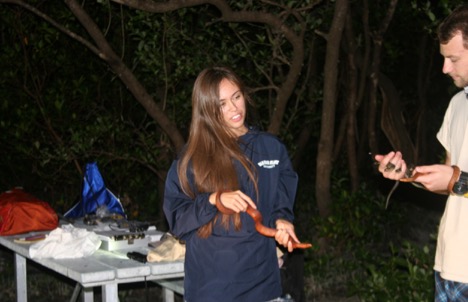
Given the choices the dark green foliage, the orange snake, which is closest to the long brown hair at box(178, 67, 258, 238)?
the orange snake

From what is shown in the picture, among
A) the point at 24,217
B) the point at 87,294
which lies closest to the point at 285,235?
the point at 87,294

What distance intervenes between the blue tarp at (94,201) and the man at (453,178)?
12.2 feet

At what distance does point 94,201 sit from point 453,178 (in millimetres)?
4150

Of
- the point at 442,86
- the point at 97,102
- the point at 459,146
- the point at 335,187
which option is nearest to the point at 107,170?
the point at 97,102

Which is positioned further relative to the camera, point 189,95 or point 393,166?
point 189,95

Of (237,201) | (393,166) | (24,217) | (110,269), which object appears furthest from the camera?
(24,217)

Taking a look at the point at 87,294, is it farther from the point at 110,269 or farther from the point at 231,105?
the point at 231,105

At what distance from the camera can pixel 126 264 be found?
4980 mm

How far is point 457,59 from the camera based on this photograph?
358cm

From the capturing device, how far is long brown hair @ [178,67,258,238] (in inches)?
157

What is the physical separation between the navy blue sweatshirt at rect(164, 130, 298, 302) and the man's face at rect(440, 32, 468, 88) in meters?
0.93

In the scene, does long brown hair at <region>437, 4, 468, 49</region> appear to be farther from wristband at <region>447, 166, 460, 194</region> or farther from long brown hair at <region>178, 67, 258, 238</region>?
long brown hair at <region>178, 67, 258, 238</region>

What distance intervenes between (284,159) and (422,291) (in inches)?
111

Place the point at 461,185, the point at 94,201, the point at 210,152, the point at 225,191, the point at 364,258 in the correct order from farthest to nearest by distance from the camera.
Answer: the point at 364,258 < the point at 94,201 < the point at 210,152 < the point at 225,191 < the point at 461,185
